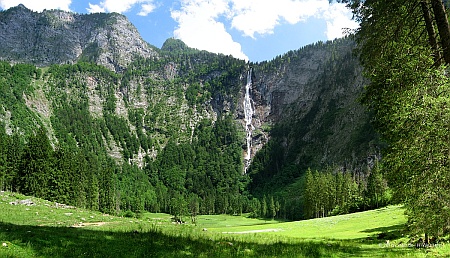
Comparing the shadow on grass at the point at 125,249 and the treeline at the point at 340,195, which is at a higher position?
the treeline at the point at 340,195

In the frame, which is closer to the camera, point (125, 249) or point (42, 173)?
point (125, 249)

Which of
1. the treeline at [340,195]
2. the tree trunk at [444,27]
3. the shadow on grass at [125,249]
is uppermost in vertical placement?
the tree trunk at [444,27]

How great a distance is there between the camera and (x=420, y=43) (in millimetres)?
14539

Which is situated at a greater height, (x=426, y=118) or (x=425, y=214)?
(x=426, y=118)

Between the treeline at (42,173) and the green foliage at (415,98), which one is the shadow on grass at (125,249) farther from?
the treeline at (42,173)

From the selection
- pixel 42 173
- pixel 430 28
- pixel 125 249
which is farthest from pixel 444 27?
pixel 42 173

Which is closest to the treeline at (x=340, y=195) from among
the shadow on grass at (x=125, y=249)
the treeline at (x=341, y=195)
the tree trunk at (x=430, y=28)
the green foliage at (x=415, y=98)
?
the treeline at (x=341, y=195)

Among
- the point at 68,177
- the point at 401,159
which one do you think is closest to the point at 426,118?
the point at 401,159

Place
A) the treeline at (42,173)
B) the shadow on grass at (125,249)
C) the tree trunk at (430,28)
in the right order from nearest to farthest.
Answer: the shadow on grass at (125,249), the tree trunk at (430,28), the treeline at (42,173)

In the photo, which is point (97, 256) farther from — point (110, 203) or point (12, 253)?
point (110, 203)

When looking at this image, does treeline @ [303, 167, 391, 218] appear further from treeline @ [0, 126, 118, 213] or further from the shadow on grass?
the shadow on grass

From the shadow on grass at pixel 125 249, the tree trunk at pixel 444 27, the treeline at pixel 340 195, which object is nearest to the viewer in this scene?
the shadow on grass at pixel 125 249

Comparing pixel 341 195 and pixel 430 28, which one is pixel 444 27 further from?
pixel 341 195

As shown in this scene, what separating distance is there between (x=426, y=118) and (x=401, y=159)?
7.41 ft
